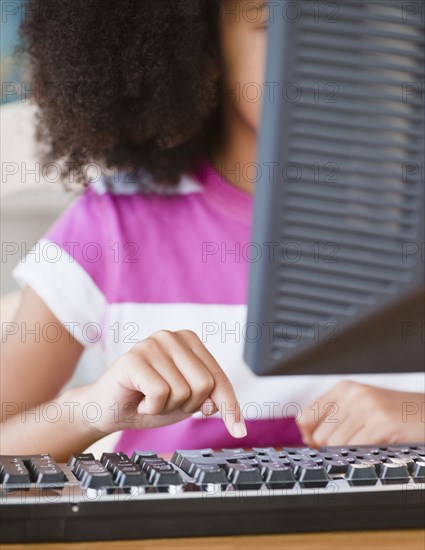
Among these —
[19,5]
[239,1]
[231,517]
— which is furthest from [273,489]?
[19,5]

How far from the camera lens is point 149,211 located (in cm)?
115

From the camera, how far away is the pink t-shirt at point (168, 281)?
3.38 feet

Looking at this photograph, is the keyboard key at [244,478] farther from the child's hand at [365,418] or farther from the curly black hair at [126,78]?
the curly black hair at [126,78]

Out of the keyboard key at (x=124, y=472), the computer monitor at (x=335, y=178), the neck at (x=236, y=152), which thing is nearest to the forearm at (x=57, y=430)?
the keyboard key at (x=124, y=472)

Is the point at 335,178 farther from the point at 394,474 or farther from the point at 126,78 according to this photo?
the point at 126,78

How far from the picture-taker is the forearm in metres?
0.79

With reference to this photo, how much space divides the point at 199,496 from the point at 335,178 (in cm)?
18

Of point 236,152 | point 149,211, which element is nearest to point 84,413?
point 149,211

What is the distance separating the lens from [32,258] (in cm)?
107

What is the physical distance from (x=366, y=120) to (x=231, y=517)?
0.70 ft

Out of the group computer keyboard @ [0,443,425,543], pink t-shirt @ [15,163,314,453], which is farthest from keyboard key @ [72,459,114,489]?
pink t-shirt @ [15,163,314,453]

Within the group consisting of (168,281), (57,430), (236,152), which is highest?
(236,152)

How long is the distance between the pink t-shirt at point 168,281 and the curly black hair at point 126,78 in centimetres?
6

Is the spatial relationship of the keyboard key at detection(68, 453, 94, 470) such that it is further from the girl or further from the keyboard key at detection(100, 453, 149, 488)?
the girl
